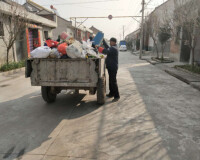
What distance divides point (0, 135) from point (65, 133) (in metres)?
1.26

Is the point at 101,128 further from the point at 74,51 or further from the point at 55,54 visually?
the point at 55,54

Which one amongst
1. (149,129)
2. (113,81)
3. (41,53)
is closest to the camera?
(149,129)

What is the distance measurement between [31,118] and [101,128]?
5.75 ft

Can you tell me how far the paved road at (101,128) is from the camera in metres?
2.62

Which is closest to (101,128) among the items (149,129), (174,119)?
(149,129)

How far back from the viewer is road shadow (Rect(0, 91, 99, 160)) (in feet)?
9.39

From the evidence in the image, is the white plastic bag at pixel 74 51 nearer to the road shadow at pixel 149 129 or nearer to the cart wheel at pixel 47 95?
the cart wheel at pixel 47 95

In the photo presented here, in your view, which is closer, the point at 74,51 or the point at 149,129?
the point at 149,129

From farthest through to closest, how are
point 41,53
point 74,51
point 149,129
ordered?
point 41,53, point 74,51, point 149,129

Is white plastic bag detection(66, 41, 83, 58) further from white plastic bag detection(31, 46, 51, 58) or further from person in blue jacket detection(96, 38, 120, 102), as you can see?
person in blue jacket detection(96, 38, 120, 102)

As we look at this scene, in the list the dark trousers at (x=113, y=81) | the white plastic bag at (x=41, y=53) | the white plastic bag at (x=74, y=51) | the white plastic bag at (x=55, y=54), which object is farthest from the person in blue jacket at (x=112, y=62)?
the white plastic bag at (x=41, y=53)

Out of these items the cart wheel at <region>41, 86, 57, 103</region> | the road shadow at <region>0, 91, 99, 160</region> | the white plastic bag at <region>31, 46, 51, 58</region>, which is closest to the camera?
the road shadow at <region>0, 91, 99, 160</region>


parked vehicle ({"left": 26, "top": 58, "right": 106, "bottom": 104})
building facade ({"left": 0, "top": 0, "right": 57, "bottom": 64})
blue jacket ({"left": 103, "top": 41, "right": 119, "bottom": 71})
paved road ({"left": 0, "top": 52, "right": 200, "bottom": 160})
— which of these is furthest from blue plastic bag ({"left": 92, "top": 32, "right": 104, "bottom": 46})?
building facade ({"left": 0, "top": 0, "right": 57, "bottom": 64})

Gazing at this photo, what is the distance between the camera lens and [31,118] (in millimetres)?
3900
